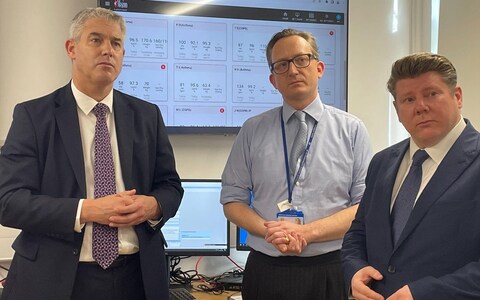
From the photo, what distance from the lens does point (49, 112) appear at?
1771mm

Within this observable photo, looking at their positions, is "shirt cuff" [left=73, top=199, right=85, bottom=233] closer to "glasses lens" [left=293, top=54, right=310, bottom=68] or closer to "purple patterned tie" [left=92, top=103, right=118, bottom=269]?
"purple patterned tie" [left=92, top=103, right=118, bottom=269]

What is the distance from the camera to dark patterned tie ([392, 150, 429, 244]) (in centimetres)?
157

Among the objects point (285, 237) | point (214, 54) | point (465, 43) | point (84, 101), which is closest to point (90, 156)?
point (84, 101)

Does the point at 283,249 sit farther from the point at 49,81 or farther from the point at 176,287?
the point at 49,81

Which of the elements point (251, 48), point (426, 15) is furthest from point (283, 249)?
point (426, 15)

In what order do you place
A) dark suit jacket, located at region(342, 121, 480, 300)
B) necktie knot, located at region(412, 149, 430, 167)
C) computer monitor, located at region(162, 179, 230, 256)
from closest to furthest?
dark suit jacket, located at region(342, 121, 480, 300) < necktie knot, located at region(412, 149, 430, 167) < computer monitor, located at region(162, 179, 230, 256)

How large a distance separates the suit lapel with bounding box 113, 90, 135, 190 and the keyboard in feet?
2.74

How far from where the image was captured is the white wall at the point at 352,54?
2703 mm

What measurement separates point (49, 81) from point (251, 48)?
1.18 m

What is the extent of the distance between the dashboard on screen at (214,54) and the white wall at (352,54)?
140mm

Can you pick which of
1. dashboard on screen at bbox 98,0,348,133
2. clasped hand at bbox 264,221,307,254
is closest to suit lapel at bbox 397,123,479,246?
clasped hand at bbox 264,221,307,254

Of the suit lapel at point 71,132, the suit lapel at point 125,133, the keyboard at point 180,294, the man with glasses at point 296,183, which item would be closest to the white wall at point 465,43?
the man with glasses at point 296,183

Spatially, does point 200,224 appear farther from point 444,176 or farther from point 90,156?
point 444,176

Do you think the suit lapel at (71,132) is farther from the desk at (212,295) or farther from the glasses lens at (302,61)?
the desk at (212,295)
